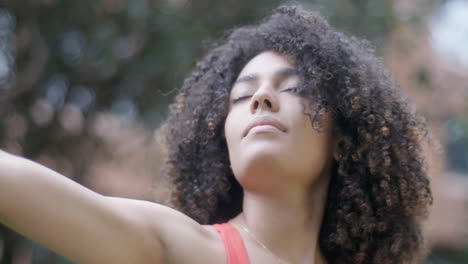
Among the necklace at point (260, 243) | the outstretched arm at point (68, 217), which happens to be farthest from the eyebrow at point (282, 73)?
the outstretched arm at point (68, 217)

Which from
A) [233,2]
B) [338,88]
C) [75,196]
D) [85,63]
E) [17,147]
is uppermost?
[233,2]

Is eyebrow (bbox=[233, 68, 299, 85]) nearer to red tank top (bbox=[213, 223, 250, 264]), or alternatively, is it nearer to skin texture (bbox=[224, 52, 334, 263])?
skin texture (bbox=[224, 52, 334, 263])

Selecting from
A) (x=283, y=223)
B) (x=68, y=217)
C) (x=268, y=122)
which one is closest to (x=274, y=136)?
(x=268, y=122)

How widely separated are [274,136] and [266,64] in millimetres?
380

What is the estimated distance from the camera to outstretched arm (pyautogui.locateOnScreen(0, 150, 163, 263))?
5.90 feet

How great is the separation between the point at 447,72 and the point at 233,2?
7460 mm

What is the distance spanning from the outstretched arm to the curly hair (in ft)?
2.30

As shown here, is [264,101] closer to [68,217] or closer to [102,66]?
[68,217]

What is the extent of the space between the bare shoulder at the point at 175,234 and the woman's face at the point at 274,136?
29cm

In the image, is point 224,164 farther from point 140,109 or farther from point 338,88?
point 140,109

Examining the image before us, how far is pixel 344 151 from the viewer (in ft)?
8.48

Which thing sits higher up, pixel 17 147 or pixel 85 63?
pixel 85 63

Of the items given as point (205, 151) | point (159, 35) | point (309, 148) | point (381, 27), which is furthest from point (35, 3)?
point (309, 148)

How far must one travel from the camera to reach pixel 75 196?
1890 mm
